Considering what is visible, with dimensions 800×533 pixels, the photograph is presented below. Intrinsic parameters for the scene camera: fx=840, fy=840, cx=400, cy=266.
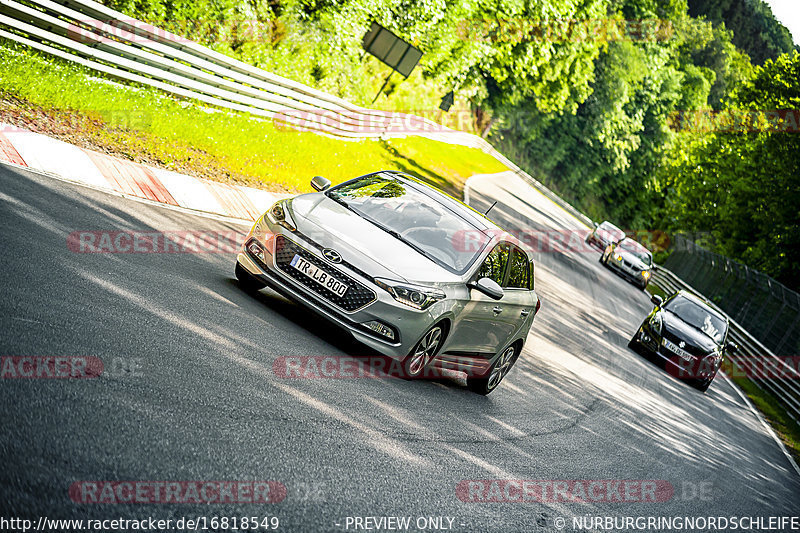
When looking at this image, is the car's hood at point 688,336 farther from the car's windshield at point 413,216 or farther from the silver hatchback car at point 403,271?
the car's windshield at point 413,216

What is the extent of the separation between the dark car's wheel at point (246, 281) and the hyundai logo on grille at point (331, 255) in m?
1.11

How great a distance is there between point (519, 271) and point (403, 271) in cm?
231

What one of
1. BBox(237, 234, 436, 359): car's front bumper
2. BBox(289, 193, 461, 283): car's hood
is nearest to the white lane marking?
BBox(289, 193, 461, 283): car's hood

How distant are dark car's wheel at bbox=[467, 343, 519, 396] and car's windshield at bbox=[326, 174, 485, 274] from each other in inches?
56.6

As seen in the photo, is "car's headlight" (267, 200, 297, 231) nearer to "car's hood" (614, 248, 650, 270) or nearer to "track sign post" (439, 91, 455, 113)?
"car's hood" (614, 248, 650, 270)

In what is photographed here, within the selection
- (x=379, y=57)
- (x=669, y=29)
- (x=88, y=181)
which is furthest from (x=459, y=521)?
(x=669, y=29)

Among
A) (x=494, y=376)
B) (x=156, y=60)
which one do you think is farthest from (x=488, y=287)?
(x=156, y=60)

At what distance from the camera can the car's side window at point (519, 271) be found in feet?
31.3

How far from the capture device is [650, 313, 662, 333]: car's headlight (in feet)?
58.1

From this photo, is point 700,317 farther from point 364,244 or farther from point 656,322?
point 364,244

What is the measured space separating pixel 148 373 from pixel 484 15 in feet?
131

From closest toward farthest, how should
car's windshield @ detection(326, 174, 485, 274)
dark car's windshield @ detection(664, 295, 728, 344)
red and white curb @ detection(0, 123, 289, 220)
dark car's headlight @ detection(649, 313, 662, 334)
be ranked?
1. car's windshield @ detection(326, 174, 485, 274)
2. red and white curb @ detection(0, 123, 289, 220)
3. dark car's headlight @ detection(649, 313, 662, 334)
4. dark car's windshield @ detection(664, 295, 728, 344)

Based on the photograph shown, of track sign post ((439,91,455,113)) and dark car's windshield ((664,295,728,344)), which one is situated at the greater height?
track sign post ((439,91,455,113))

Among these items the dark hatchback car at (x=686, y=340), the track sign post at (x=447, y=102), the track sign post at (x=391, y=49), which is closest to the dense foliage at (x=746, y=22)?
the track sign post at (x=447, y=102)
